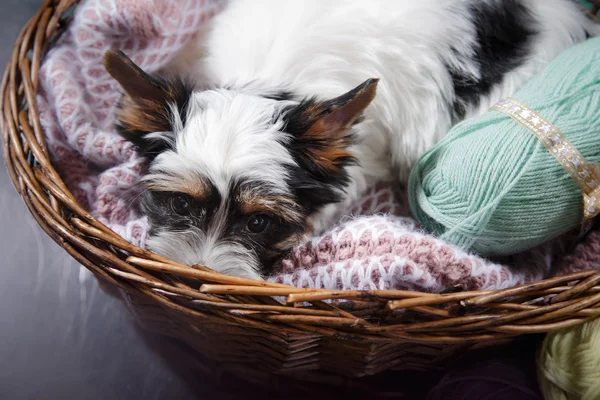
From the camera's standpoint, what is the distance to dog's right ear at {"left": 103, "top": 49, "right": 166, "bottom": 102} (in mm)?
1117

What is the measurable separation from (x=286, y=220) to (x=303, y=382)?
20.4 inches

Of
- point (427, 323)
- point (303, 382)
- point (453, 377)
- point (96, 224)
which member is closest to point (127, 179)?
point (96, 224)

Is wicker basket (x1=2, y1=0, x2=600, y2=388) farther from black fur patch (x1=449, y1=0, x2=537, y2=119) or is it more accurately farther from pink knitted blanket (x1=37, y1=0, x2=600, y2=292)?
black fur patch (x1=449, y1=0, x2=537, y2=119)

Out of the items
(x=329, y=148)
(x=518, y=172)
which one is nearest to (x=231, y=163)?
(x=329, y=148)

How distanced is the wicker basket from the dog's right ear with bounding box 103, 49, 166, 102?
26 cm

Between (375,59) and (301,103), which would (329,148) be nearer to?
(301,103)

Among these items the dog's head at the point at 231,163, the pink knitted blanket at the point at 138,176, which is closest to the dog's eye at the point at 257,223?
the dog's head at the point at 231,163

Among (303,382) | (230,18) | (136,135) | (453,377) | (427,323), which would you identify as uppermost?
(230,18)

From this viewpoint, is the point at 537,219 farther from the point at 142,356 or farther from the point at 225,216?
the point at 142,356

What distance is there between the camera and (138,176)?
55.2 inches

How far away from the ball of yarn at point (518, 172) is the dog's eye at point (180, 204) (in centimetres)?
58

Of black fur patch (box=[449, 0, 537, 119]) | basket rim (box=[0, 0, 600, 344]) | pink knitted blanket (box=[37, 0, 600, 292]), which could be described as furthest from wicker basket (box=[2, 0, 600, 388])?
black fur patch (box=[449, 0, 537, 119])

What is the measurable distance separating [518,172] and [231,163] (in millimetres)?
624

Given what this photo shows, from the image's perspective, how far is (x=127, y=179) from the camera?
1.41 meters
